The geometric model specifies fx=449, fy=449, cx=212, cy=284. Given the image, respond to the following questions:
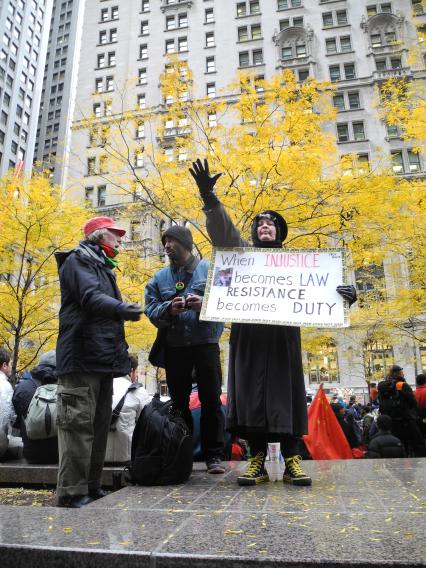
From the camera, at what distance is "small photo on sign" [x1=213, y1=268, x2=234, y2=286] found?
403 centimetres

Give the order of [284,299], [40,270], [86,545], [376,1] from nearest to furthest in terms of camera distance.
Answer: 1. [86,545]
2. [284,299]
3. [40,270]
4. [376,1]

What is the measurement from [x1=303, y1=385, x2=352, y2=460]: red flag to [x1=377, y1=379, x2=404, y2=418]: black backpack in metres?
2.04

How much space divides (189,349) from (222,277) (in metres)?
0.77

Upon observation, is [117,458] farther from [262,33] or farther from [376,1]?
[376,1]

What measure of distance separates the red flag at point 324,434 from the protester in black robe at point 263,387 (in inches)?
110

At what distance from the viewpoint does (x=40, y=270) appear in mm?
15922

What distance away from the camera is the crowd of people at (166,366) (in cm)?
336

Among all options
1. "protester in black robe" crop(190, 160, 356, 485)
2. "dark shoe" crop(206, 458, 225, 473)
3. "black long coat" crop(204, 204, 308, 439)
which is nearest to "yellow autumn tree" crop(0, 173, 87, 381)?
"dark shoe" crop(206, 458, 225, 473)

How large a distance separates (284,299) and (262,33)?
45311 millimetres

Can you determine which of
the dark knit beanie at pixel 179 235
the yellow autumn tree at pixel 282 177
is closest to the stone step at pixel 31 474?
the dark knit beanie at pixel 179 235

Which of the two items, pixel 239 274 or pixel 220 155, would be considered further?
pixel 220 155

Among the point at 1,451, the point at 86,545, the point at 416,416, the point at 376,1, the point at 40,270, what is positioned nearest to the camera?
the point at 86,545

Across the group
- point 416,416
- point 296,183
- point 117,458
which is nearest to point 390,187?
point 296,183

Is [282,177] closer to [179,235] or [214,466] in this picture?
[179,235]
